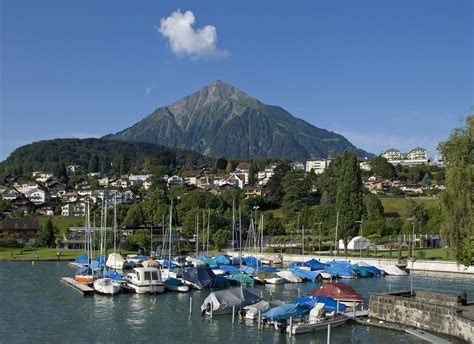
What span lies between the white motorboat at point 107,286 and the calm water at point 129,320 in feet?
1.96

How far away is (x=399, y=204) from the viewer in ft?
457

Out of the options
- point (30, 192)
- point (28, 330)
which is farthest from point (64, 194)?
point (28, 330)

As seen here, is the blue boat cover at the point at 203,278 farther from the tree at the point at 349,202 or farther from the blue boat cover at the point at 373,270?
the tree at the point at 349,202

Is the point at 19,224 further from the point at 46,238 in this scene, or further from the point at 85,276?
the point at 85,276

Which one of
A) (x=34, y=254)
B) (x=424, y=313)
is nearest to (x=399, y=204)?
(x=34, y=254)

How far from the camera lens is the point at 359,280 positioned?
199 ft

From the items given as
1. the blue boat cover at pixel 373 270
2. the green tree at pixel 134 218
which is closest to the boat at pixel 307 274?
the blue boat cover at pixel 373 270

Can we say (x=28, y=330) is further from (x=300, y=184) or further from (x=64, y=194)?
(x=64, y=194)

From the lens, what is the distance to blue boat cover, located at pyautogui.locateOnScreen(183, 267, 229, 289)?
50438 mm

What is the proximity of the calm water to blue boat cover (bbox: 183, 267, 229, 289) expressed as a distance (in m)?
1.09

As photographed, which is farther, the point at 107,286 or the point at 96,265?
the point at 96,265

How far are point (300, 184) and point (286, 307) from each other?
105 m

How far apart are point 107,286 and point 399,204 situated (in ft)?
346

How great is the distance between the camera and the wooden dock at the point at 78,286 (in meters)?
47.6
